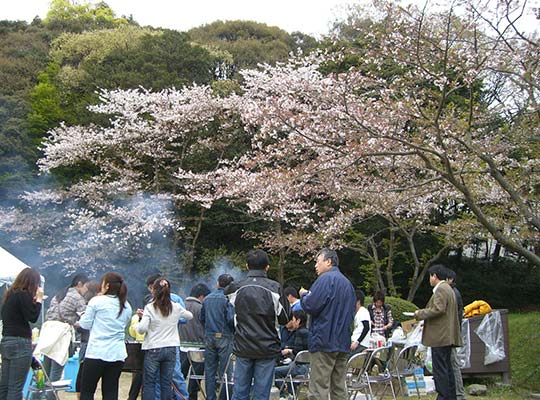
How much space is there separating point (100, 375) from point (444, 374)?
333 centimetres

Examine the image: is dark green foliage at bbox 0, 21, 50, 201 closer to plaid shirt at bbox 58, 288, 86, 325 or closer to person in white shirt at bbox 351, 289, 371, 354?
plaid shirt at bbox 58, 288, 86, 325

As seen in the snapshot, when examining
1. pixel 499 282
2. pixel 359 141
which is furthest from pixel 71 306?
pixel 499 282

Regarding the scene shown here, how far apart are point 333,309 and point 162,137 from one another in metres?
11.5

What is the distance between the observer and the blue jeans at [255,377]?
5102 mm

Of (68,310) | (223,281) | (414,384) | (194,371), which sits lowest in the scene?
(414,384)

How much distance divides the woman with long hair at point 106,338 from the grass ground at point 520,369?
2.83 meters

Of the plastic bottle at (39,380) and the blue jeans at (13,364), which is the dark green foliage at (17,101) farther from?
the blue jeans at (13,364)

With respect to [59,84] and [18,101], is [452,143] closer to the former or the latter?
[18,101]

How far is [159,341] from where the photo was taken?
5590 millimetres

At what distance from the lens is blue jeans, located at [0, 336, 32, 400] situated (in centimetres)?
504

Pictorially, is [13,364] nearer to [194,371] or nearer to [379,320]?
[194,371]

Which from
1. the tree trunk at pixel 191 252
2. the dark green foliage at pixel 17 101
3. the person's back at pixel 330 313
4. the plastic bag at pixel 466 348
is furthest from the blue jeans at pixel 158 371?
the dark green foliage at pixel 17 101

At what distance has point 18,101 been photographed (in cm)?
1842

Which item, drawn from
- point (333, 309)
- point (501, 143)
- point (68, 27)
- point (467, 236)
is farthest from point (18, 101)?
point (333, 309)
